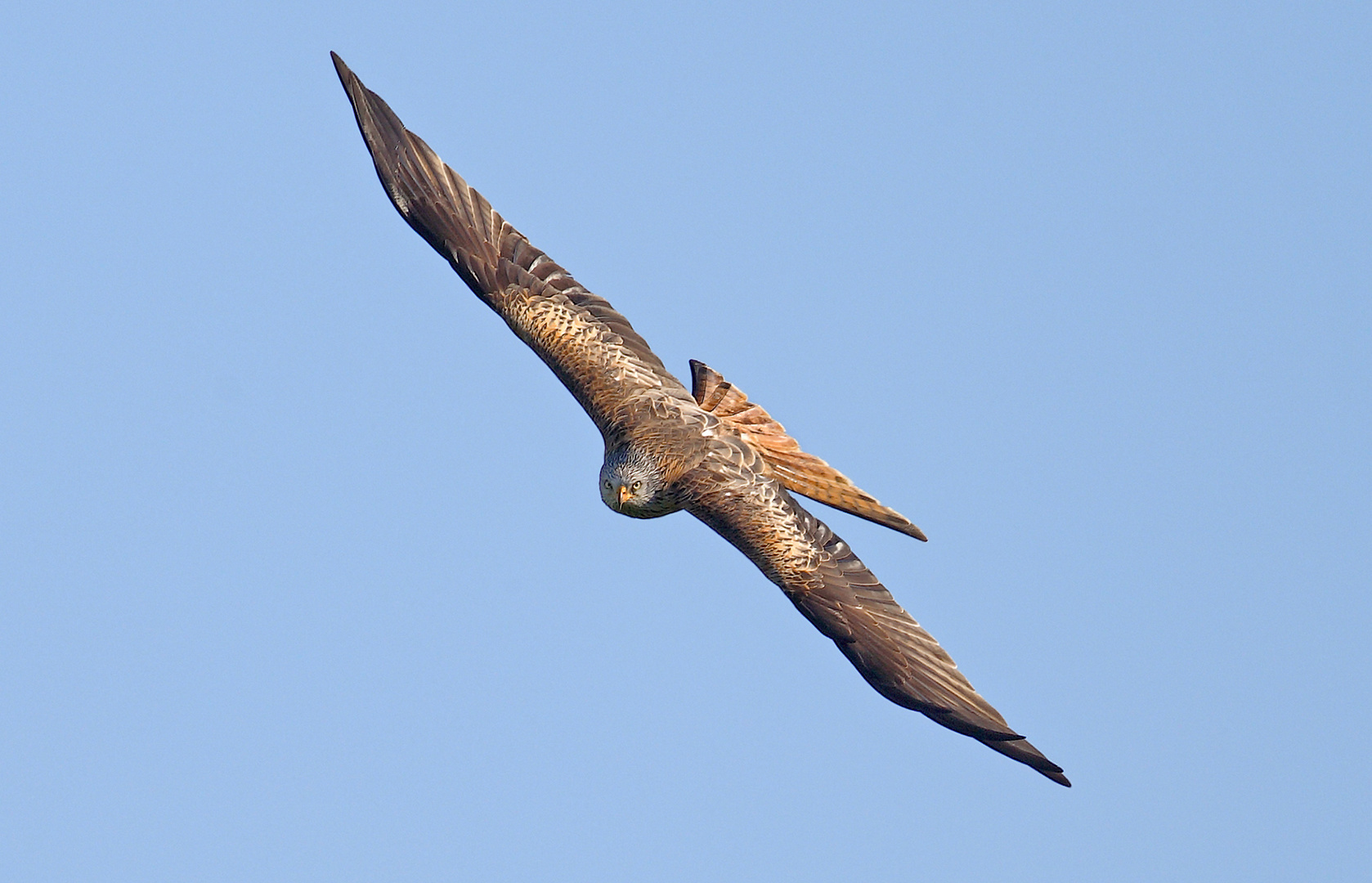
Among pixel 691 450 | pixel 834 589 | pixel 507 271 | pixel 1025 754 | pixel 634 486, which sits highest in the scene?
pixel 507 271

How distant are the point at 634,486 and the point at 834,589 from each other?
2.05 m

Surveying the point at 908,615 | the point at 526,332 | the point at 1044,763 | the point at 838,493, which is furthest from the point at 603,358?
the point at 1044,763

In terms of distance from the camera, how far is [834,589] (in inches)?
684

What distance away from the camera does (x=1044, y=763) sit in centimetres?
1642

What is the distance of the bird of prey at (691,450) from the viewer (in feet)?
56.1

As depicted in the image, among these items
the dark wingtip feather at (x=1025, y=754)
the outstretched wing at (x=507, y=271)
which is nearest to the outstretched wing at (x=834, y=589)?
the dark wingtip feather at (x=1025, y=754)

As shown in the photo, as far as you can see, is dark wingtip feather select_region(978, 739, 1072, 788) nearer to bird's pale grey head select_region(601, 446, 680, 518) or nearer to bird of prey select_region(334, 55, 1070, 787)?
bird of prey select_region(334, 55, 1070, 787)

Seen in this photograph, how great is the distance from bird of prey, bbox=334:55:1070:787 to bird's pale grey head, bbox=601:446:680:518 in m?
0.02

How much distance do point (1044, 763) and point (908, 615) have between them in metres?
1.90

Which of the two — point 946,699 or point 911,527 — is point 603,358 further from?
point 946,699

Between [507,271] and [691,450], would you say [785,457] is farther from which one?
[507,271]

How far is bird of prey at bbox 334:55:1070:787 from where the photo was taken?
1711 cm

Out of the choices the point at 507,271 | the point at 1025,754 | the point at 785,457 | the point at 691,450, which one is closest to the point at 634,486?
the point at 691,450

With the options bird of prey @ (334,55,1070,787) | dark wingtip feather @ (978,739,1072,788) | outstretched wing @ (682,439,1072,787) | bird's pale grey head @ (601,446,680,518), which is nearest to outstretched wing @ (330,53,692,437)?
bird of prey @ (334,55,1070,787)
